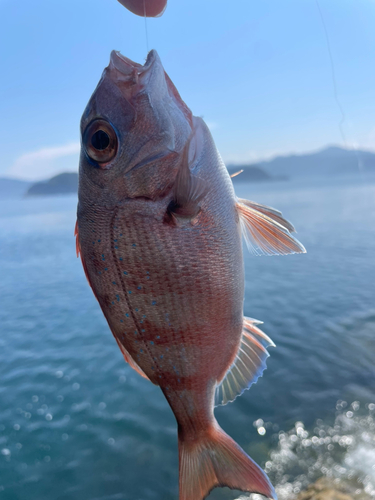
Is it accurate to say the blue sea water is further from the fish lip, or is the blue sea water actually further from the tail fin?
the fish lip

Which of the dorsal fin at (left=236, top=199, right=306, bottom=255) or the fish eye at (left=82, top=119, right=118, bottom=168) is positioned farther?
the dorsal fin at (left=236, top=199, right=306, bottom=255)

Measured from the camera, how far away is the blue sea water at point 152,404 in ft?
15.9

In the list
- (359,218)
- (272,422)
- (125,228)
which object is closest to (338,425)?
(272,422)

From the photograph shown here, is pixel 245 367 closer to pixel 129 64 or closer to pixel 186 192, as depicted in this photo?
pixel 186 192

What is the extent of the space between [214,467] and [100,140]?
1580 millimetres

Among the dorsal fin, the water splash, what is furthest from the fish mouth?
the water splash

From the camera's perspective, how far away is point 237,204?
1.53m

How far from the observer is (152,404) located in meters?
6.46

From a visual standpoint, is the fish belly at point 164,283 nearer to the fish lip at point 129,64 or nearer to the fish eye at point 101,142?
the fish eye at point 101,142

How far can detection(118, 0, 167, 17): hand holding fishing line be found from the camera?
2.29m

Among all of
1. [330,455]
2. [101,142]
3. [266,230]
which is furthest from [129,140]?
[330,455]

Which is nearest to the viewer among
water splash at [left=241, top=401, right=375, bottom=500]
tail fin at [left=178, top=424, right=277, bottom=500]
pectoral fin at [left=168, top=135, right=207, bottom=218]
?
pectoral fin at [left=168, top=135, right=207, bottom=218]

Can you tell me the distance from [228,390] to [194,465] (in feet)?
1.24

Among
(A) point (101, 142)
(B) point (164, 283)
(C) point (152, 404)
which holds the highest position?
(A) point (101, 142)
